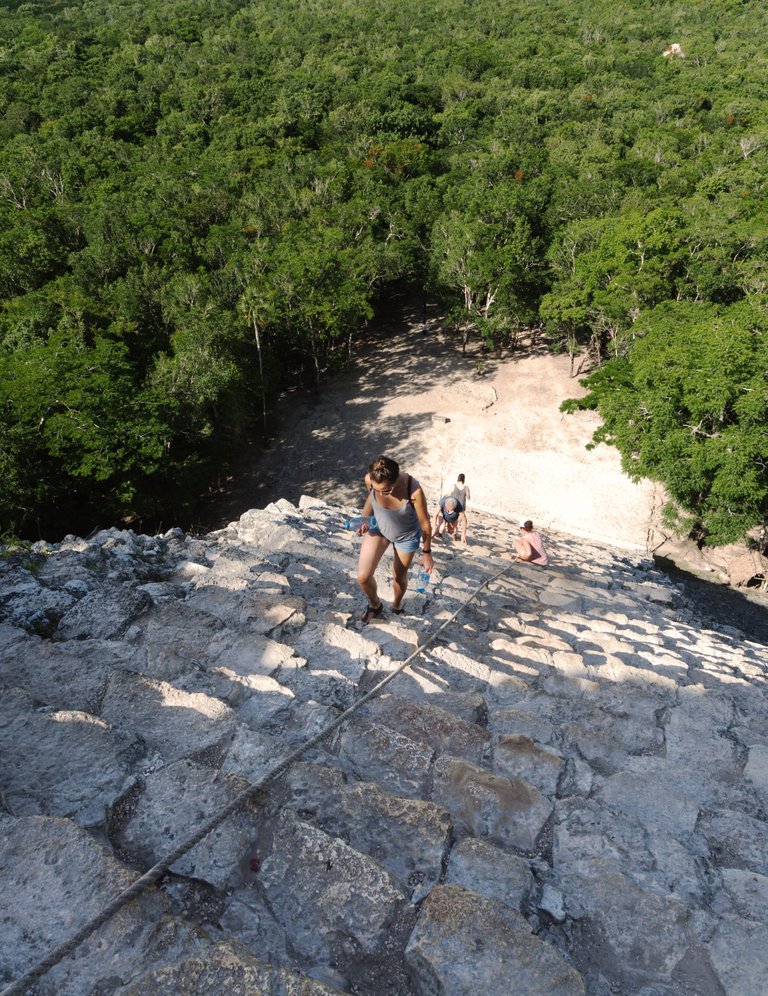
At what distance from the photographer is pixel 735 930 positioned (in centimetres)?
291

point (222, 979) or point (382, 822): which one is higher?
point (222, 979)

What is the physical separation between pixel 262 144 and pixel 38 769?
46691 mm

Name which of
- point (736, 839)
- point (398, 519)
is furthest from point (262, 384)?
point (736, 839)

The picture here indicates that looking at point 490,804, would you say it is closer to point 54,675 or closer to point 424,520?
point 424,520

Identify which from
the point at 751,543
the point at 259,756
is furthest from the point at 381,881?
the point at 751,543

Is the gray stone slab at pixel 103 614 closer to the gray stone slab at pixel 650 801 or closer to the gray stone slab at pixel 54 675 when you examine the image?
the gray stone slab at pixel 54 675

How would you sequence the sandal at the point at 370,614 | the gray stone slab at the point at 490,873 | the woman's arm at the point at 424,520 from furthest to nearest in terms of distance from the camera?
the sandal at the point at 370,614 < the woman's arm at the point at 424,520 < the gray stone slab at the point at 490,873

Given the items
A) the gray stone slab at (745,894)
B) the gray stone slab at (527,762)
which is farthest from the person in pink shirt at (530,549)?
the gray stone slab at (745,894)

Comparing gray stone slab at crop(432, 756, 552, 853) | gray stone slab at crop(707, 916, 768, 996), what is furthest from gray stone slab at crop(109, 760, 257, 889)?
gray stone slab at crop(707, 916, 768, 996)

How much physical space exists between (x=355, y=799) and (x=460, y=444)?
18.6 m

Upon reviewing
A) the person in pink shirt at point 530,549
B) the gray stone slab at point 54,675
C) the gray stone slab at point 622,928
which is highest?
the gray stone slab at point 54,675

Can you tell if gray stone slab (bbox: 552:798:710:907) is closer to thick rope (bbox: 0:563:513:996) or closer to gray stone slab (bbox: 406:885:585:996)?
gray stone slab (bbox: 406:885:585:996)

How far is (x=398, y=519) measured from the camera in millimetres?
5148

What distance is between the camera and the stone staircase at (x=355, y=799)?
2.46m
